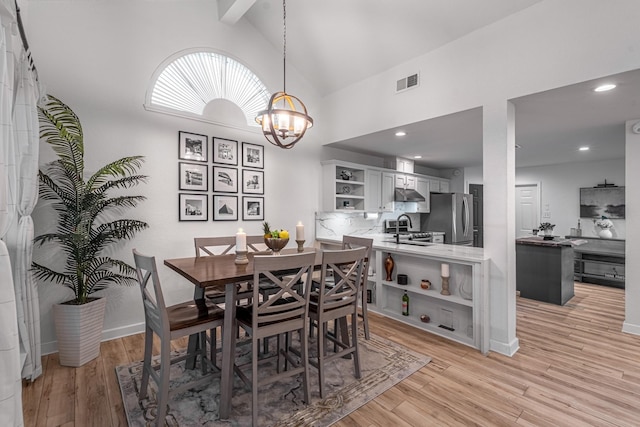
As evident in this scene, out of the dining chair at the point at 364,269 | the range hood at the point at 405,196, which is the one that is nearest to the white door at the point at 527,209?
the range hood at the point at 405,196

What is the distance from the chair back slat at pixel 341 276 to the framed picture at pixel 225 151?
2197 millimetres

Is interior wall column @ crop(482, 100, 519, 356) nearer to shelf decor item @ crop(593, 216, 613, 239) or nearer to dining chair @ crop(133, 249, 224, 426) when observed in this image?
dining chair @ crop(133, 249, 224, 426)

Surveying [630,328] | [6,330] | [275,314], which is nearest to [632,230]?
[630,328]

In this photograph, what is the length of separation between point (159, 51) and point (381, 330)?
391cm

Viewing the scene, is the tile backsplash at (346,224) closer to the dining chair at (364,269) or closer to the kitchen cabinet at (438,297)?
the kitchen cabinet at (438,297)

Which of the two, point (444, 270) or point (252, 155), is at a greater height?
point (252, 155)

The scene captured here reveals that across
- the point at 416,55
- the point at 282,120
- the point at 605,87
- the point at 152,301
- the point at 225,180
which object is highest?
the point at 416,55

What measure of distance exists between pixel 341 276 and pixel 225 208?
6.99 ft

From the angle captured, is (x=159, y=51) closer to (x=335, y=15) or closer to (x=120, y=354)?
(x=335, y=15)

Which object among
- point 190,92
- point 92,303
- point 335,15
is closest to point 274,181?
point 190,92

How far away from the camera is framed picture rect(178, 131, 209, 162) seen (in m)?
3.42

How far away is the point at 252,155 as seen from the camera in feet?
13.1

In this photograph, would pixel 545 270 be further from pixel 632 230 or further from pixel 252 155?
pixel 252 155

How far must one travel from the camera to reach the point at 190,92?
3.55m
